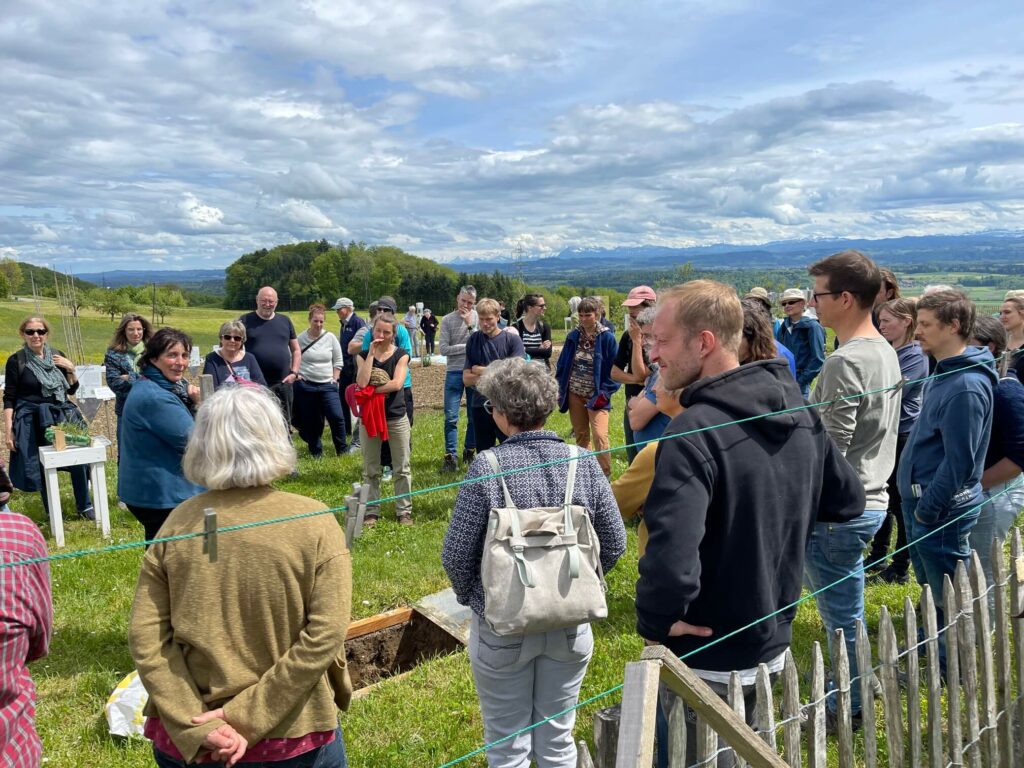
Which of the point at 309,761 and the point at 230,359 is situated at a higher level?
→ the point at 230,359

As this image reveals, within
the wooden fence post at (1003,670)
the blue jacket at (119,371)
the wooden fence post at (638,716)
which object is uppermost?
the blue jacket at (119,371)

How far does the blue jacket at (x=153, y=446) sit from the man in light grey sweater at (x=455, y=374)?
13.3 ft

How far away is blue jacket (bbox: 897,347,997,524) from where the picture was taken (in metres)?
3.41

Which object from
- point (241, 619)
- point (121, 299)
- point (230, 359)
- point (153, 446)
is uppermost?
point (121, 299)

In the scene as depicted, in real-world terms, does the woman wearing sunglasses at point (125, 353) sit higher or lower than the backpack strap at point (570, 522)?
higher

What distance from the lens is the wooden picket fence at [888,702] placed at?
174 cm

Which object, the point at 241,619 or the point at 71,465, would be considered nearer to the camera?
the point at 241,619

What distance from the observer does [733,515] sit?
208 cm

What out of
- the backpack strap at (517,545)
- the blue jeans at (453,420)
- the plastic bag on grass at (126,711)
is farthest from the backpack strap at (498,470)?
the blue jeans at (453,420)

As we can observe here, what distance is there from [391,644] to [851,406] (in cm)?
336

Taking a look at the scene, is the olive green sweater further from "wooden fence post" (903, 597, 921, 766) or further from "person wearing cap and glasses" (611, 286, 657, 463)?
"person wearing cap and glasses" (611, 286, 657, 463)

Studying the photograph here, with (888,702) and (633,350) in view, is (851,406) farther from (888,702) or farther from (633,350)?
(633,350)

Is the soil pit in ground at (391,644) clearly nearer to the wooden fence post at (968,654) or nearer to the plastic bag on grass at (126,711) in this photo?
the plastic bag on grass at (126,711)

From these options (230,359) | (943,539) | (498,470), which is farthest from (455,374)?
(498,470)
